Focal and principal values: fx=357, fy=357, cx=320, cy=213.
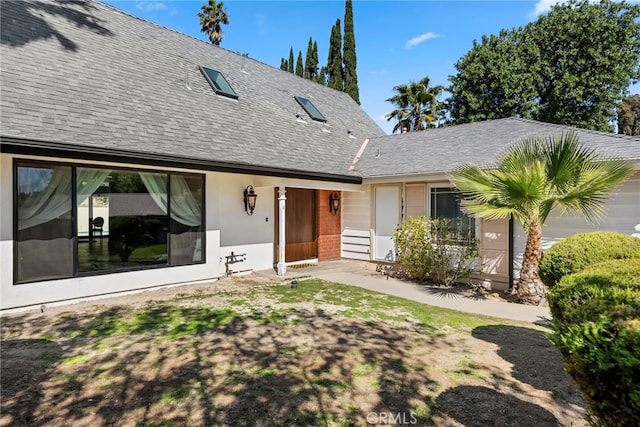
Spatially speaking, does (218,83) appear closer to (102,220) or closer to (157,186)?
(157,186)

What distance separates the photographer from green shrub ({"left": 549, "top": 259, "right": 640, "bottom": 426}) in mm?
Result: 1646

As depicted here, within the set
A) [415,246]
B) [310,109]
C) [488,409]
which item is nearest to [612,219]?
[415,246]

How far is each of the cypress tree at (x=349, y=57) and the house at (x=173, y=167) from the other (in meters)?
19.2

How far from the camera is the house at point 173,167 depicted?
20.7 ft

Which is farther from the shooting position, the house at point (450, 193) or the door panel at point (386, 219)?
the door panel at point (386, 219)

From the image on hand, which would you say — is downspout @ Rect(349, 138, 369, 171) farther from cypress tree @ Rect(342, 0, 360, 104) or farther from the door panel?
cypress tree @ Rect(342, 0, 360, 104)

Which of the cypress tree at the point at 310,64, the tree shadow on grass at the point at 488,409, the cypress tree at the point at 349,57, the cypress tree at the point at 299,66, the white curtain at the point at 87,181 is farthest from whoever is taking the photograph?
the cypress tree at the point at 299,66

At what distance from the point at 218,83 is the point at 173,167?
4295 millimetres

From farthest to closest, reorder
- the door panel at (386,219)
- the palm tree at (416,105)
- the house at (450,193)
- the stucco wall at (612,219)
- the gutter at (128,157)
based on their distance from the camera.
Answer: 1. the palm tree at (416,105)
2. the door panel at (386,219)
3. the house at (450,193)
4. the stucco wall at (612,219)
5. the gutter at (128,157)

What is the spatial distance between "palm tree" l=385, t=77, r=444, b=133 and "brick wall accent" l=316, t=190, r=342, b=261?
18358 millimetres

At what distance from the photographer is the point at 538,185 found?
6664 mm

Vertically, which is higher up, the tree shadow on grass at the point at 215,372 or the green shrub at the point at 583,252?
the green shrub at the point at 583,252

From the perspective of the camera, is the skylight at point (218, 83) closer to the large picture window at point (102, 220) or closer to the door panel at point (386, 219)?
the large picture window at point (102, 220)

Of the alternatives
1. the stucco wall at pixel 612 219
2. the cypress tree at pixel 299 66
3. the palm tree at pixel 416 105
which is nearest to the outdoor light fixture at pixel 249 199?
the stucco wall at pixel 612 219
